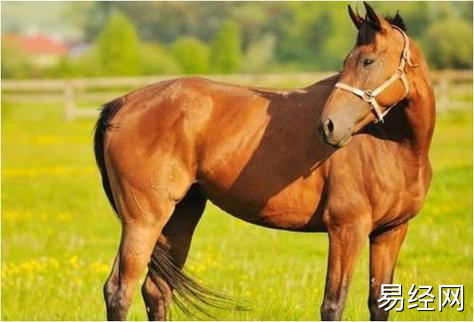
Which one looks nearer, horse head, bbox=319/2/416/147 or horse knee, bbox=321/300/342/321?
horse head, bbox=319/2/416/147

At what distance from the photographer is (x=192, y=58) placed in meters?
55.5

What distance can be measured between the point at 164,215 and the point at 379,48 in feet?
6.28

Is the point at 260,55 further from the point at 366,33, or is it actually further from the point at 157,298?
the point at 366,33

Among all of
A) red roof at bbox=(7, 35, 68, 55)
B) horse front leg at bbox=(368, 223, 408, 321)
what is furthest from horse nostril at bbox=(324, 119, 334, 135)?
red roof at bbox=(7, 35, 68, 55)

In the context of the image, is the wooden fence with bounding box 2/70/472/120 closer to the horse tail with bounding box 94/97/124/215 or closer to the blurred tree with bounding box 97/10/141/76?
the blurred tree with bounding box 97/10/141/76

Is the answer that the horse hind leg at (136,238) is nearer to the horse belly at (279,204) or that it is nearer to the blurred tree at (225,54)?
the horse belly at (279,204)

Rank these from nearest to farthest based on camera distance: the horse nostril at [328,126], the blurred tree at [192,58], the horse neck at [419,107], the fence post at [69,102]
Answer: the horse nostril at [328,126]
the horse neck at [419,107]
the fence post at [69,102]
the blurred tree at [192,58]

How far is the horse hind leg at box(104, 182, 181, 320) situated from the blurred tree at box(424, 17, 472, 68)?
3827cm

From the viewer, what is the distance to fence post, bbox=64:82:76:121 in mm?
38531

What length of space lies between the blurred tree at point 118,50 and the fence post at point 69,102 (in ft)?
46.2

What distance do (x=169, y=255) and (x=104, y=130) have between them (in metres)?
1.03

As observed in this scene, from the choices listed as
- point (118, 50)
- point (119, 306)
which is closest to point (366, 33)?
point (119, 306)

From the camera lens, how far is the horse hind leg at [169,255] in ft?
25.5

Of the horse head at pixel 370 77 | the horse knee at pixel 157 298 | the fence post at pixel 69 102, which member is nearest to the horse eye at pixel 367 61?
the horse head at pixel 370 77
